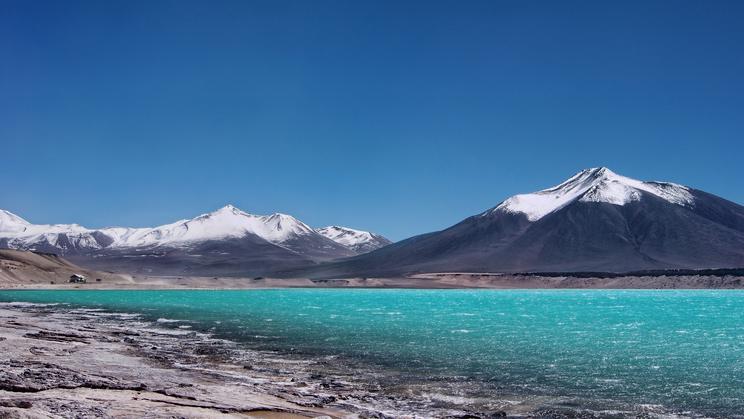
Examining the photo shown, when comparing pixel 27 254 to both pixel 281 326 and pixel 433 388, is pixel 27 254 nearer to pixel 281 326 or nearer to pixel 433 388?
pixel 281 326

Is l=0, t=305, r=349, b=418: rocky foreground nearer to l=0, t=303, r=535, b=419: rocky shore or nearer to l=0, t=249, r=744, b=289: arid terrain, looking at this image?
l=0, t=303, r=535, b=419: rocky shore

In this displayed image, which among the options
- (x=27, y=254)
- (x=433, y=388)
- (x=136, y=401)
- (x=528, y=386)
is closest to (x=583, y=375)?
(x=528, y=386)

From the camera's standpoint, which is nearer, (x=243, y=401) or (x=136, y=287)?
(x=243, y=401)

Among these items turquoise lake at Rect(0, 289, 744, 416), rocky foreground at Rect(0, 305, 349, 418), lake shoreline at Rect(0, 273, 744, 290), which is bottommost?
turquoise lake at Rect(0, 289, 744, 416)

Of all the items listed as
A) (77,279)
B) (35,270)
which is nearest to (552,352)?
(77,279)

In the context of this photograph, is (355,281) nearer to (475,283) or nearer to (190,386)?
(475,283)

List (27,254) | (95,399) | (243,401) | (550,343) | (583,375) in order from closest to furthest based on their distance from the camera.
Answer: (95,399) → (243,401) → (583,375) → (550,343) → (27,254)

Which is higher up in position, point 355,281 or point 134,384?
point 355,281

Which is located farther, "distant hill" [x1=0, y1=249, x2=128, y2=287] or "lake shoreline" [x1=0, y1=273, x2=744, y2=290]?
"lake shoreline" [x1=0, y1=273, x2=744, y2=290]

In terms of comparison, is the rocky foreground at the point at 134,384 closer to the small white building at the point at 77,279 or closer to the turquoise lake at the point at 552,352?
the turquoise lake at the point at 552,352

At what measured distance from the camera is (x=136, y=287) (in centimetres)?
13925

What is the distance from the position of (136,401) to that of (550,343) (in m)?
21.3

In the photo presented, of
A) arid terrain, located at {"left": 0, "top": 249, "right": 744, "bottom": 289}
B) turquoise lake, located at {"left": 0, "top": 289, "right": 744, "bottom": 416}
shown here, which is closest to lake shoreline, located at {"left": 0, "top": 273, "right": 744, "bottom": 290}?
arid terrain, located at {"left": 0, "top": 249, "right": 744, "bottom": 289}

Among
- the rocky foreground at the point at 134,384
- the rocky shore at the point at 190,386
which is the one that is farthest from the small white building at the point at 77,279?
the rocky foreground at the point at 134,384
